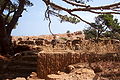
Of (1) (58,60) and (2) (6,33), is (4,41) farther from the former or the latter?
(1) (58,60)

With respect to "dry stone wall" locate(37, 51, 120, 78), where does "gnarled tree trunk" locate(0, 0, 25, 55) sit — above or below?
above

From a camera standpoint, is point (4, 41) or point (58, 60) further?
point (4, 41)

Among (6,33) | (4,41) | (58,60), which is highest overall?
(6,33)

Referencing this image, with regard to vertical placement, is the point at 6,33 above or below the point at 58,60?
above

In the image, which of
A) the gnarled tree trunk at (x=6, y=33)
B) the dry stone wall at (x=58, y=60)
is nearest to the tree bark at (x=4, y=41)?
the gnarled tree trunk at (x=6, y=33)

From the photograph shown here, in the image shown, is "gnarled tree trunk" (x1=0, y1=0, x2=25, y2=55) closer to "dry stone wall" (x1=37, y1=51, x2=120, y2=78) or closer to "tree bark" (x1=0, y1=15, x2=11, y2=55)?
"tree bark" (x1=0, y1=15, x2=11, y2=55)

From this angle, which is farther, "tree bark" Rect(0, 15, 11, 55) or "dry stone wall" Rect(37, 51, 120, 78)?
"tree bark" Rect(0, 15, 11, 55)

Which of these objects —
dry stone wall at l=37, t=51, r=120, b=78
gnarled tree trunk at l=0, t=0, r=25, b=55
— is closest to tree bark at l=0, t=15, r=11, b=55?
gnarled tree trunk at l=0, t=0, r=25, b=55

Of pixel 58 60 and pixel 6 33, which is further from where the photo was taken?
pixel 6 33

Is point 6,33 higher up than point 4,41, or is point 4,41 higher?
point 6,33

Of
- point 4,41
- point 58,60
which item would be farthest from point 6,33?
point 58,60

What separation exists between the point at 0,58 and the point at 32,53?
5.39 feet

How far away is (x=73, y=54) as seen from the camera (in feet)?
24.7

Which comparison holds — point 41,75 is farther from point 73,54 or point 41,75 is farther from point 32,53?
point 32,53
